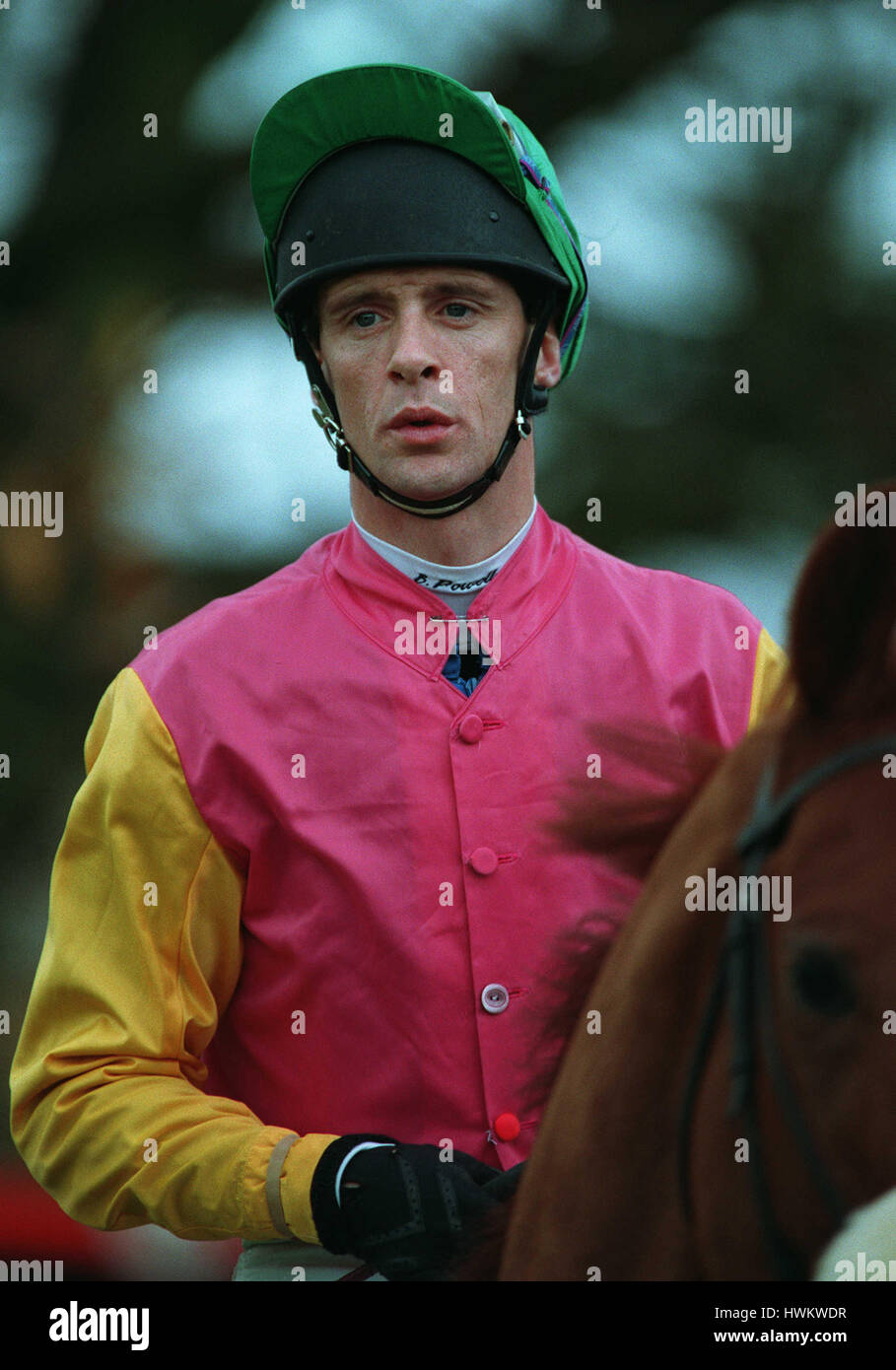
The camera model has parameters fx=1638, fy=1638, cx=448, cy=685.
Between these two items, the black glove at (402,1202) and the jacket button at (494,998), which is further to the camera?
the jacket button at (494,998)

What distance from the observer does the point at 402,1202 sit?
1.77 metres

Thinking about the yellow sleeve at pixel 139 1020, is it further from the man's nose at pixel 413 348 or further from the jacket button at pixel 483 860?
the man's nose at pixel 413 348

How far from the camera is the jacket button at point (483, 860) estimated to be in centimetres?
207

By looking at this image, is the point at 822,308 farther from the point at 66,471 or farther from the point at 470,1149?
the point at 470,1149

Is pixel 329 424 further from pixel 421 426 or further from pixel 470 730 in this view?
pixel 470 730

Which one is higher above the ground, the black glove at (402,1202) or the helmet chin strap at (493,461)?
the helmet chin strap at (493,461)

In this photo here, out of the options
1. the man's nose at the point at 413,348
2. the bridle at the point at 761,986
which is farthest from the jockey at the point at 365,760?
the bridle at the point at 761,986

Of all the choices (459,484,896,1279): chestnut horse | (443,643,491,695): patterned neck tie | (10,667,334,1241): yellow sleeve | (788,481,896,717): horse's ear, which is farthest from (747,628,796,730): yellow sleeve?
(788,481,896,717): horse's ear

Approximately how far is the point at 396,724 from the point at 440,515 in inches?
12.2

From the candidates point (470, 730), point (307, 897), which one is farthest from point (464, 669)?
point (307, 897)

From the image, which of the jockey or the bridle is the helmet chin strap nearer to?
the jockey

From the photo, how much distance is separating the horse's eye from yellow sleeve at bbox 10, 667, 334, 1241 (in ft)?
2.99

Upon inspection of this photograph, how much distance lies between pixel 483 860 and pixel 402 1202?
Result: 1.53 feet
